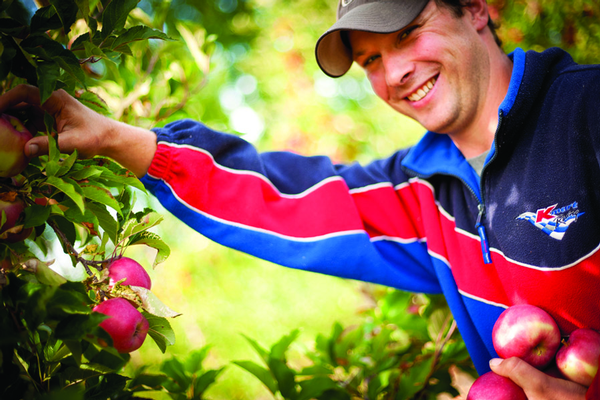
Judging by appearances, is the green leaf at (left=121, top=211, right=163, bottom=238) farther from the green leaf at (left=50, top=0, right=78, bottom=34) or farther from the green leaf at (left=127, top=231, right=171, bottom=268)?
the green leaf at (left=50, top=0, right=78, bottom=34)

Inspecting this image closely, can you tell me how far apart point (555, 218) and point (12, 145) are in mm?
1175

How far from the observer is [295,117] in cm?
390

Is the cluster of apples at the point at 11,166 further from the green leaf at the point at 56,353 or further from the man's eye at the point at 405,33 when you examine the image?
the man's eye at the point at 405,33

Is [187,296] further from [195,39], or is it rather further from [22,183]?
[22,183]

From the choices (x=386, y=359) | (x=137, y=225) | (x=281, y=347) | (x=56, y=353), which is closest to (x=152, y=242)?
(x=137, y=225)

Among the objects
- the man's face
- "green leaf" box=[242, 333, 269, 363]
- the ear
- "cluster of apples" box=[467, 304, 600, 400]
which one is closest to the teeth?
the man's face

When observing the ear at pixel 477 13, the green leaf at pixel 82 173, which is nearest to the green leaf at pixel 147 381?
the green leaf at pixel 82 173

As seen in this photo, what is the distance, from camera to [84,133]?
2.96 ft

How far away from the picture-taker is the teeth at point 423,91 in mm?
1333

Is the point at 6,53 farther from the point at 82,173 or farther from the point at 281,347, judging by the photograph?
→ the point at 281,347

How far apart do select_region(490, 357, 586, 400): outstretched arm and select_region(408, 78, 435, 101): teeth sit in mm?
792

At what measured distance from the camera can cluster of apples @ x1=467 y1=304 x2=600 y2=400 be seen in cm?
93

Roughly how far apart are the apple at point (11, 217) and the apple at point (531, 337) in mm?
1043

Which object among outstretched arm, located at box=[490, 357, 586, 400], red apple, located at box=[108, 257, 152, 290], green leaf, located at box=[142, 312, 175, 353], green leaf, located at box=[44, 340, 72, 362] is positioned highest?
red apple, located at box=[108, 257, 152, 290]
